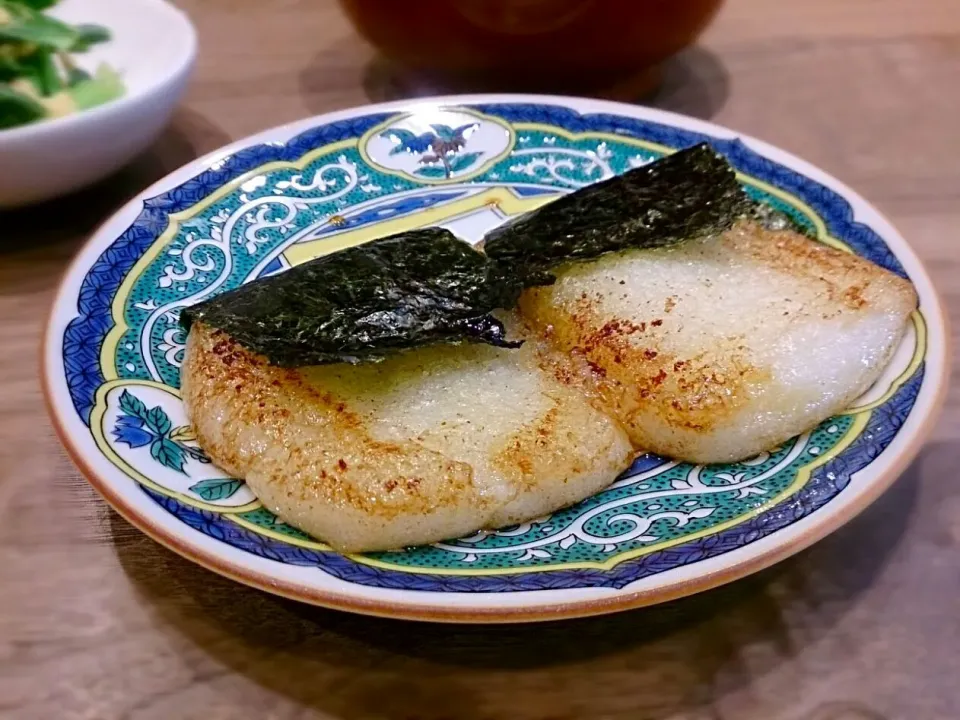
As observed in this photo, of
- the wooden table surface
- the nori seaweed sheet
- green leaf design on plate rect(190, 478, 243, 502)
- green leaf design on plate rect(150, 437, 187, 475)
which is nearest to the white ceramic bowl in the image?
the wooden table surface

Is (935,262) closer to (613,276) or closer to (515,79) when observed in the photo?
(613,276)

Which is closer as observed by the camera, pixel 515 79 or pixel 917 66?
pixel 515 79

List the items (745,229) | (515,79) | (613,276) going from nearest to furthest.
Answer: (613,276) < (745,229) < (515,79)

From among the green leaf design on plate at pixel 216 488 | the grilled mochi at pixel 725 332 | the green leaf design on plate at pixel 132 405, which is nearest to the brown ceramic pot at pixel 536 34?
the grilled mochi at pixel 725 332

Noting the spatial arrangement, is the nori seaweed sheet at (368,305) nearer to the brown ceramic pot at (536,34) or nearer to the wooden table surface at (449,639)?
the wooden table surface at (449,639)

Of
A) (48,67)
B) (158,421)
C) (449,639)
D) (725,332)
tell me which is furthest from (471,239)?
(48,67)

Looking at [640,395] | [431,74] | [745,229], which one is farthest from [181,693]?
[431,74]
